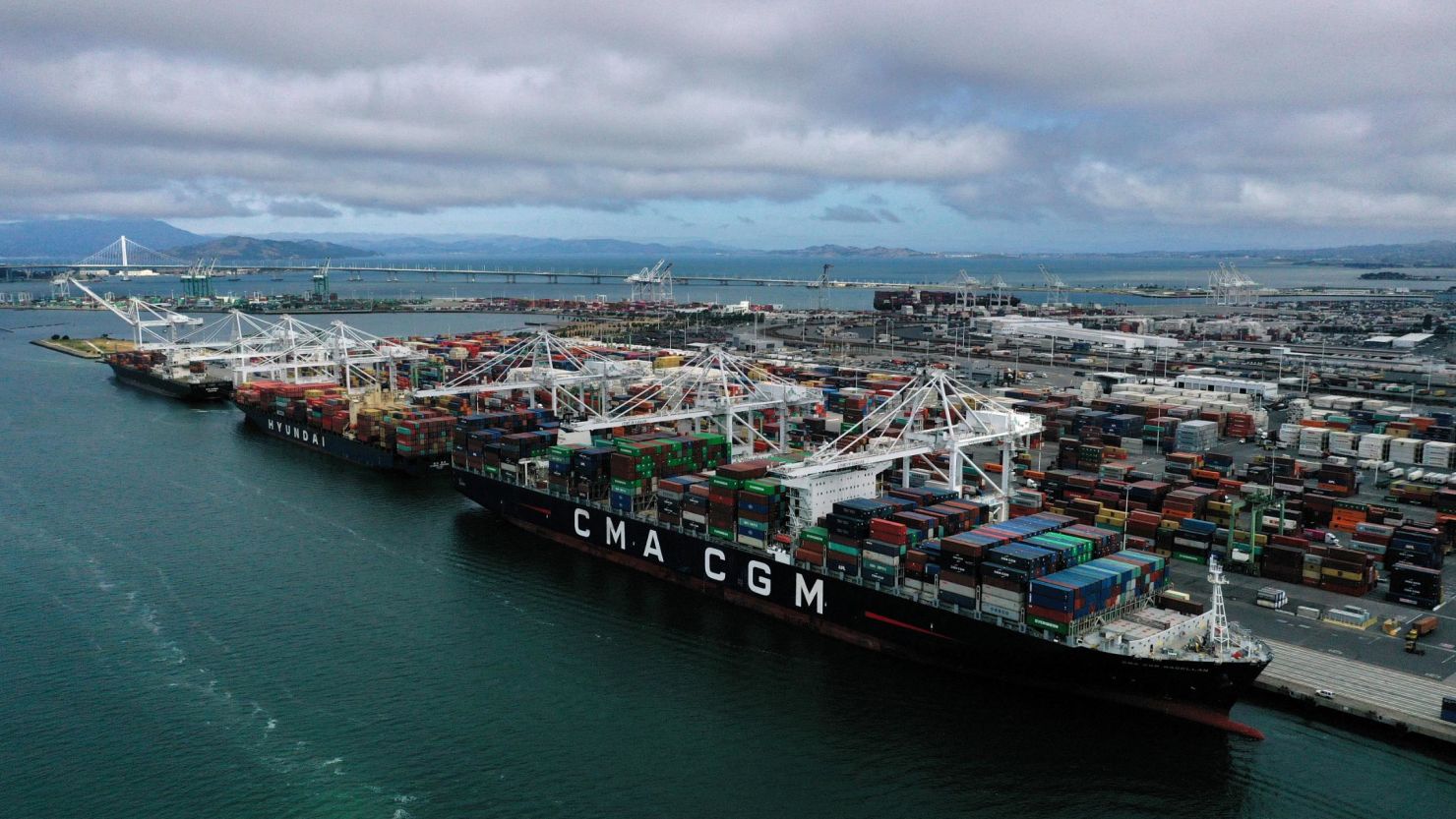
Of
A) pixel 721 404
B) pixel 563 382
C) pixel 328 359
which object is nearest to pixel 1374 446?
pixel 721 404

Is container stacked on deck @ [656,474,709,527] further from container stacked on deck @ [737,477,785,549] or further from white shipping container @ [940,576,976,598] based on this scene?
white shipping container @ [940,576,976,598]

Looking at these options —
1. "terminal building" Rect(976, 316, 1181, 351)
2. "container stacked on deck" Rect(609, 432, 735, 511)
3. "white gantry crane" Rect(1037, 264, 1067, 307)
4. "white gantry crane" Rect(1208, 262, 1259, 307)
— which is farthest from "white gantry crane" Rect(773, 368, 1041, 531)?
"white gantry crane" Rect(1208, 262, 1259, 307)

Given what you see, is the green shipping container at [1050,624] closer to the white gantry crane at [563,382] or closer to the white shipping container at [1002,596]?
the white shipping container at [1002,596]

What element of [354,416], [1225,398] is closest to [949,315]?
[1225,398]

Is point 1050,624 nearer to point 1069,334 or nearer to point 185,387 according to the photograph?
point 185,387

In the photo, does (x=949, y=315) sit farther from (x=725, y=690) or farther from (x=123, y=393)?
(x=725, y=690)

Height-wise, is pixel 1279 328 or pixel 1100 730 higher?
pixel 1279 328
